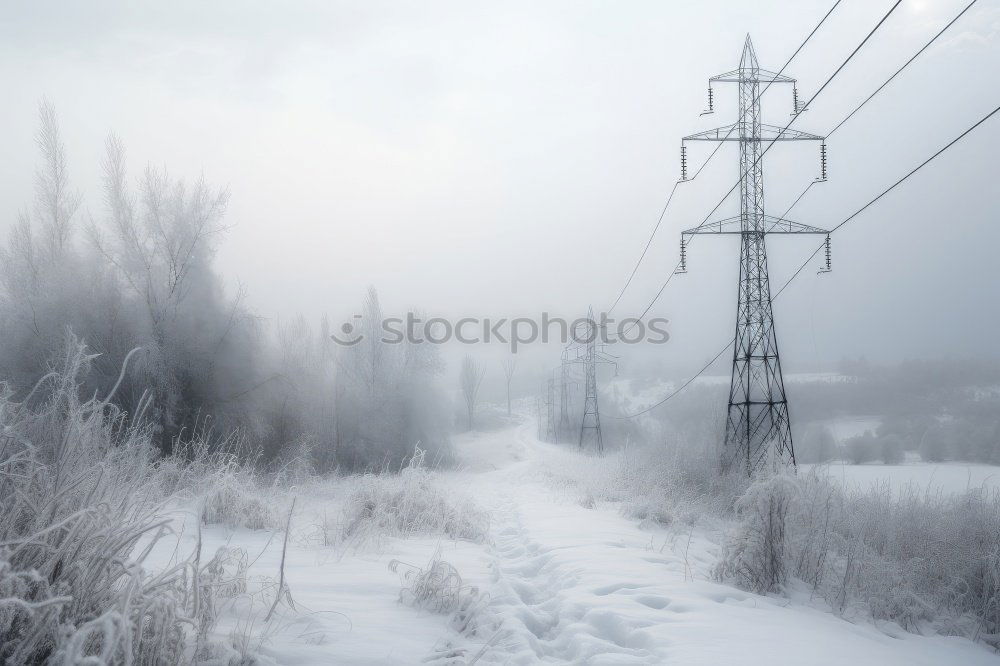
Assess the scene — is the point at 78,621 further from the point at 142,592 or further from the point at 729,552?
the point at 729,552

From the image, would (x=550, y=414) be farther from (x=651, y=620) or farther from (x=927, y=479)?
(x=651, y=620)

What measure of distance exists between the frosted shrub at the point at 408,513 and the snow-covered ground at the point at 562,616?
1.43ft

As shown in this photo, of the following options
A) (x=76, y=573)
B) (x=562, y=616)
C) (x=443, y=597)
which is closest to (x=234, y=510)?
(x=443, y=597)

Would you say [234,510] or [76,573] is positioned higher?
[76,573]

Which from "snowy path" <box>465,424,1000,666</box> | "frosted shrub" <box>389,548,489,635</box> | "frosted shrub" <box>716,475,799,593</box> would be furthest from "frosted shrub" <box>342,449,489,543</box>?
"frosted shrub" <box>716,475,799,593</box>

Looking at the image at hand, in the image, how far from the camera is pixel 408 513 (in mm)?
7527

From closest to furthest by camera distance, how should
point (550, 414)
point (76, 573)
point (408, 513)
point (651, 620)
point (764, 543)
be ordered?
point (76, 573) < point (651, 620) < point (764, 543) < point (408, 513) < point (550, 414)

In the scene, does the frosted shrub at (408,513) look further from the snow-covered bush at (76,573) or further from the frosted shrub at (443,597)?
the snow-covered bush at (76,573)

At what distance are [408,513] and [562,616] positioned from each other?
381 cm

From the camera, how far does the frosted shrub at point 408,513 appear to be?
698 cm

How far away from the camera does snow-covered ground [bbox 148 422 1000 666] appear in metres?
3.18

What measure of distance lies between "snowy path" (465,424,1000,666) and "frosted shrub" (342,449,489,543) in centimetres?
86

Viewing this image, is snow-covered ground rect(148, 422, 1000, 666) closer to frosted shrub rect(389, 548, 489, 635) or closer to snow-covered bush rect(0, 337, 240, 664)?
frosted shrub rect(389, 548, 489, 635)

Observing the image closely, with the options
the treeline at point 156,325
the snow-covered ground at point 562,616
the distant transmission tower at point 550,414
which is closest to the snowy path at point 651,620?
the snow-covered ground at point 562,616
